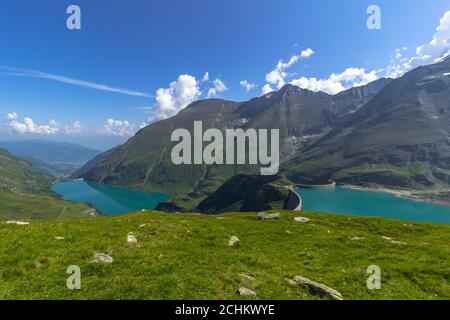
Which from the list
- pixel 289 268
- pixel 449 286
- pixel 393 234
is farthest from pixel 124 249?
pixel 393 234

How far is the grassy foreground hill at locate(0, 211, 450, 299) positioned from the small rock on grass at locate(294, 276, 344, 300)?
50 cm

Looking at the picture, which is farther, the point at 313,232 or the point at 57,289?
the point at 313,232

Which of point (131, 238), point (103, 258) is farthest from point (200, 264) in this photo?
point (131, 238)

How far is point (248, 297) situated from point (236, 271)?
381 cm

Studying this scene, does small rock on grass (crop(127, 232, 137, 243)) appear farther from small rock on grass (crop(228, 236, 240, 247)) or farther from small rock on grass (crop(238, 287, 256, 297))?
small rock on grass (crop(238, 287, 256, 297))

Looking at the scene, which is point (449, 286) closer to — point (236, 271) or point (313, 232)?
point (236, 271)

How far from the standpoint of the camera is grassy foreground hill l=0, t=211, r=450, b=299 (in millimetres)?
14508

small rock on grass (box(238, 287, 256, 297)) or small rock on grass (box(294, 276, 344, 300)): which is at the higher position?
small rock on grass (box(238, 287, 256, 297))

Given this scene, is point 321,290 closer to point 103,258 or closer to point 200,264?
point 200,264

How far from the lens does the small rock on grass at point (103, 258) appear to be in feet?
59.4

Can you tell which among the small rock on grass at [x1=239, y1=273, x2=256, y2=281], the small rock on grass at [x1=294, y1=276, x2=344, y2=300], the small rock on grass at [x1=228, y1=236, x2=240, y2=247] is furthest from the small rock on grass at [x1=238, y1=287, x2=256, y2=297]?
the small rock on grass at [x1=228, y1=236, x2=240, y2=247]
